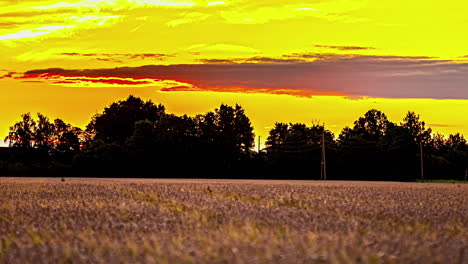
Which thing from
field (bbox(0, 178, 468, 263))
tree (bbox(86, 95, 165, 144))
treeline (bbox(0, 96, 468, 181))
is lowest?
field (bbox(0, 178, 468, 263))

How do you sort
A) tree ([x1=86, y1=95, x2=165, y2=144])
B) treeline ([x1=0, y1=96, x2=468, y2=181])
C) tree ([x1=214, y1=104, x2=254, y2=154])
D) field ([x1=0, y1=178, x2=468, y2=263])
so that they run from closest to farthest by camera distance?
field ([x1=0, y1=178, x2=468, y2=263]), treeline ([x1=0, y1=96, x2=468, y2=181]), tree ([x1=214, y1=104, x2=254, y2=154]), tree ([x1=86, y1=95, x2=165, y2=144])

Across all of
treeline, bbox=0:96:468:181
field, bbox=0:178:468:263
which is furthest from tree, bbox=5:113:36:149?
field, bbox=0:178:468:263

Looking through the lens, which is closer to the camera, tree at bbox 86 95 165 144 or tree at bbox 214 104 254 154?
tree at bbox 214 104 254 154

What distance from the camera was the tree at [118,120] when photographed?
128 meters

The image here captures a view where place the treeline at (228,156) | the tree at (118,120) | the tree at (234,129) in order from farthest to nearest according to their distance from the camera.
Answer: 1. the tree at (118,120)
2. the tree at (234,129)
3. the treeline at (228,156)

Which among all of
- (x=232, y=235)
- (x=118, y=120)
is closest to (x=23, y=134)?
(x=118, y=120)

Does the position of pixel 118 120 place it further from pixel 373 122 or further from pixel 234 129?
pixel 373 122

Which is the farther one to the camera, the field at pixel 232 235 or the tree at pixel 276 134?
the tree at pixel 276 134

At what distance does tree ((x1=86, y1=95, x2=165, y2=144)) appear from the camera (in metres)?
128

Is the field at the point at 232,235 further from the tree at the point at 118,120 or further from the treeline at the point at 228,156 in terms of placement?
the tree at the point at 118,120

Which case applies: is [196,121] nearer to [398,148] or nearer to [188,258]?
[398,148]

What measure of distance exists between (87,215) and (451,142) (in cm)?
17426

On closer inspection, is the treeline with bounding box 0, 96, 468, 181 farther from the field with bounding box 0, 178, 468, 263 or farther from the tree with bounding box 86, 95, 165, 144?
the field with bounding box 0, 178, 468, 263

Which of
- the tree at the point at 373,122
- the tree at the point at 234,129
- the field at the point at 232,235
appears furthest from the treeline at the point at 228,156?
the field at the point at 232,235
